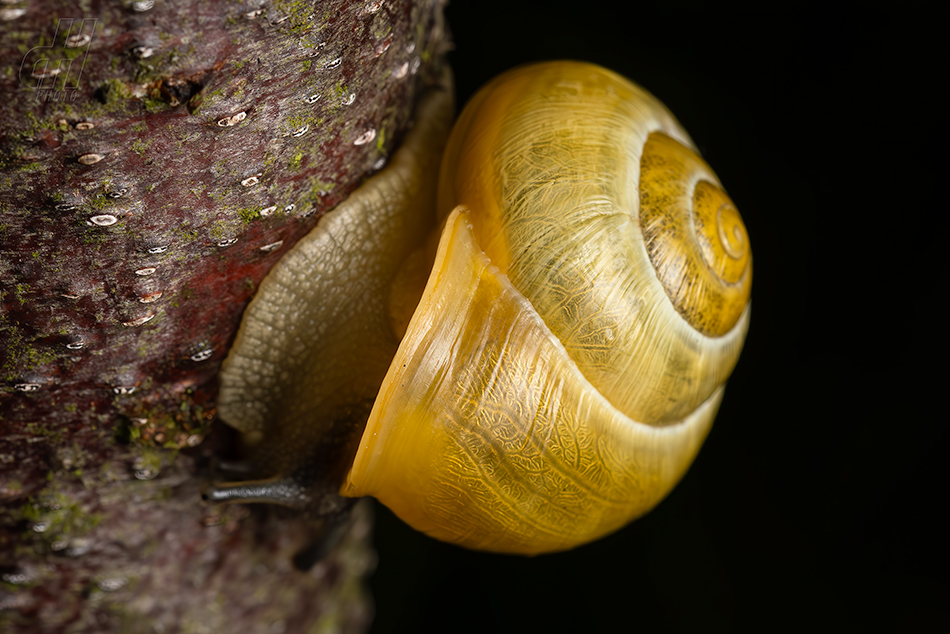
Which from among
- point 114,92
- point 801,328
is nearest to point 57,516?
point 114,92

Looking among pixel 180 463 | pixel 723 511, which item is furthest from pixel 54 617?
pixel 723 511

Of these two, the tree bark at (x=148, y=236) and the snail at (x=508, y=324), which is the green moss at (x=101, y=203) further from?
the snail at (x=508, y=324)

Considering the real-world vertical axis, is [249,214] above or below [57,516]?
above

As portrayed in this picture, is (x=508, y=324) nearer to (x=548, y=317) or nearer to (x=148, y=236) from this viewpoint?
(x=548, y=317)

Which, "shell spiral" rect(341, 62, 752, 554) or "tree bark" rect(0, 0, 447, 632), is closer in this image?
"tree bark" rect(0, 0, 447, 632)

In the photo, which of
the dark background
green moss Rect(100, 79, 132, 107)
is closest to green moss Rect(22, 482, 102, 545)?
green moss Rect(100, 79, 132, 107)

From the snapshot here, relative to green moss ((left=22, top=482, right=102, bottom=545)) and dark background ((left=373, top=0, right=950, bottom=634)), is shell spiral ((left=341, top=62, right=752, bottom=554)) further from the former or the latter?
dark background ((left=373, top=0, right=950, bottom=634))

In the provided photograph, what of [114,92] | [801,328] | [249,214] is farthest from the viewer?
[801,328]
